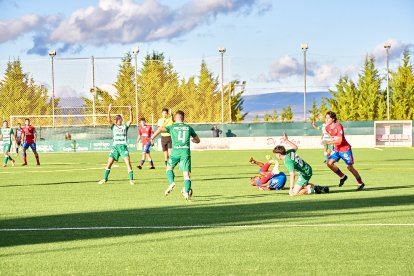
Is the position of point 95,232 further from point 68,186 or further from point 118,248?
point 68,186

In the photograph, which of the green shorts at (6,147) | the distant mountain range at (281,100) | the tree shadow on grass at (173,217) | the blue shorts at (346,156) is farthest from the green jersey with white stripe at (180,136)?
the distant mountain range at (281,100)

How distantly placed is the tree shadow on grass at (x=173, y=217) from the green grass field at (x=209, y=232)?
0.02m

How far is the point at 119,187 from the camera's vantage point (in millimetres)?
20656

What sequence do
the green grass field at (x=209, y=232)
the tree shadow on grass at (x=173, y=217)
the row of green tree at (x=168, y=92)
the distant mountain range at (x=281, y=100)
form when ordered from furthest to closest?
the distant mountain range at (x=281, y=100) < the row of green tree at (x=168, y=92) < the tree shadow on grass at (x=173, y=217) < the green grass field at (x=209, y=232)

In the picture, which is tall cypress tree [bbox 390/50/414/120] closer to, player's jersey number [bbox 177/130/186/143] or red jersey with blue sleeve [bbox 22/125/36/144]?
red jersey with blue sleeve [bbox 22/125/36/144]

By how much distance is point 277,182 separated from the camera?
19078 mm

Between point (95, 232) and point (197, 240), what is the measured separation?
1703mm

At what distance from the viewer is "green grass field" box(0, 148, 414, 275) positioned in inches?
332

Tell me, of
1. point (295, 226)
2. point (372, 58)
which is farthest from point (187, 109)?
point (295, 226)

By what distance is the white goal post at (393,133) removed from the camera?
5456 cm

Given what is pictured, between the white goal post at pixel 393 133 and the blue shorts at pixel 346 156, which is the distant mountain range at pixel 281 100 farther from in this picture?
the blue shorts at pixel 346 156

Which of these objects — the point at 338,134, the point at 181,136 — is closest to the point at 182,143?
the point at 181,136

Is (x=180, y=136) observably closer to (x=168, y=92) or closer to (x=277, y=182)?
(x=277, y=182)

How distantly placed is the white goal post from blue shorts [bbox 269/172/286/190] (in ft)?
119
